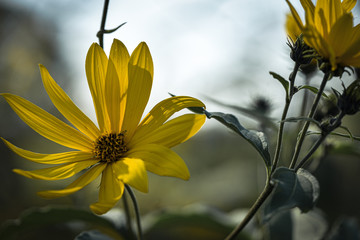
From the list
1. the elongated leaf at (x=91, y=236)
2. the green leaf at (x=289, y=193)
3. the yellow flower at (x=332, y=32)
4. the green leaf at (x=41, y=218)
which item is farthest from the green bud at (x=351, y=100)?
the green leaf at (x=41, y=218)

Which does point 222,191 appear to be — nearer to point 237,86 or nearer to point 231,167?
point 231,167

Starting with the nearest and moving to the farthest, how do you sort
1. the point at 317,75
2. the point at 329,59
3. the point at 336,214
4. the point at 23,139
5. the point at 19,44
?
the point at 329,59 < the point at 317,75 < the point at 336,214 < the point at 23,139 < the point at 19,44

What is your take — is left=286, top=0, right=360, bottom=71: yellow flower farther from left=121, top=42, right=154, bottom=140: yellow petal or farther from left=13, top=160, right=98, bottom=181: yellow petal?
left=13, top=160, right=98, bottom=181: yellow petal

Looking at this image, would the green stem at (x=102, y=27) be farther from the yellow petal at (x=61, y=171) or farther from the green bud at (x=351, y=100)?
the green bud at (x=351, y=100)

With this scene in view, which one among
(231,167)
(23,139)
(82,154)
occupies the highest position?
(82,154)

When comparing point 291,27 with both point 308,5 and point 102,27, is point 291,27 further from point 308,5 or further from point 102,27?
point 102,27

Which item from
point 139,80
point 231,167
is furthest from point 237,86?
point 139,80
